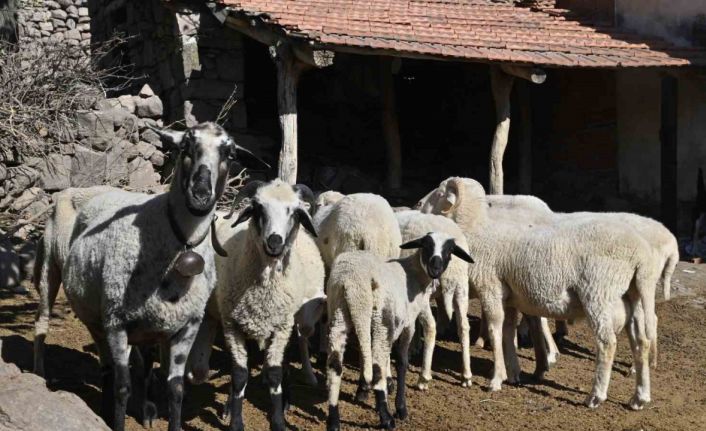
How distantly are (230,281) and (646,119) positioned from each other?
10.2 metres

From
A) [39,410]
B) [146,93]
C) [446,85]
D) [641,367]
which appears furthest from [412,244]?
[446,85]

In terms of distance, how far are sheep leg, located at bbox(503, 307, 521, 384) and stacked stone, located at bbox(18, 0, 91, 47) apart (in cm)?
1221

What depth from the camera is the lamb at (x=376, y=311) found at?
7.51 metres

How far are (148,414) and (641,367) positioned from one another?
13.1 ft

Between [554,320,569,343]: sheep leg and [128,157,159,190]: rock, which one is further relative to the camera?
[128,157,159,190]: rock

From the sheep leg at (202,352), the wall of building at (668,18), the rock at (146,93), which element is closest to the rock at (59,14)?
the rock at (146,93)

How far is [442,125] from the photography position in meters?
18.9

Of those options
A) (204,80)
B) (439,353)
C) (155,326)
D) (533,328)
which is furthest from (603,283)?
(204,80)

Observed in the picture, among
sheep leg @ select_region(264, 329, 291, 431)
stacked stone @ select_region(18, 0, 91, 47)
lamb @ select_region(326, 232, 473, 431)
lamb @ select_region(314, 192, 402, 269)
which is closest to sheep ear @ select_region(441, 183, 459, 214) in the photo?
lamb @ select_region(314, 192, 402, 269)

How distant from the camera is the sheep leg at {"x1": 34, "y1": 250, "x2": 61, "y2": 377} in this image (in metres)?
7.85

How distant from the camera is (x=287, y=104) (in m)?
12.9

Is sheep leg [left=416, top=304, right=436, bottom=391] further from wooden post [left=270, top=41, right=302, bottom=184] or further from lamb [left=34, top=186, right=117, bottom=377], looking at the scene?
wooden post [left=270, top=41, right=302, bottom=184]

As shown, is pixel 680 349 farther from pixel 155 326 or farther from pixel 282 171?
pixel 155 326

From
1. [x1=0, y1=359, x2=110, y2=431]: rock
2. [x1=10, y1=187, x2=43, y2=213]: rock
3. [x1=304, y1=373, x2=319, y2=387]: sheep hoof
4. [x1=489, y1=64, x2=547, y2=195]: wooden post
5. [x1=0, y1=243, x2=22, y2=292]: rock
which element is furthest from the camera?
[x1=489, y1=64, x2=547, y2=195]: wooden post
